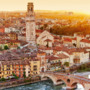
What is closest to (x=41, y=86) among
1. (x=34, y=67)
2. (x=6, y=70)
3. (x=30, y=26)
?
(x=34, y=67)

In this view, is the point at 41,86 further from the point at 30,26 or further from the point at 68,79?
the point at 30,26

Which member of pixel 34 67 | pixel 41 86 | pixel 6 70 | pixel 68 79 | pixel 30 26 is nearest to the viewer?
pixel 68 79

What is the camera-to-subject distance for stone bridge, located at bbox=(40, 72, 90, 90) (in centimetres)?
1407

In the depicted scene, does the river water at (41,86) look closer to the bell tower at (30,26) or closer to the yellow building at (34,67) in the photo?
the yellow building at (34,67)

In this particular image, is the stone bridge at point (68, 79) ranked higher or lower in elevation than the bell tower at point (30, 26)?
lower

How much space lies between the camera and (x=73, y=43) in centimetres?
2862

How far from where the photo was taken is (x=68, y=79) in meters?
15.7

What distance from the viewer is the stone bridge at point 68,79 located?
46.2ft

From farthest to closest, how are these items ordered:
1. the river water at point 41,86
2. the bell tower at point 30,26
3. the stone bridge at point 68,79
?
→ the bell tower at point 30,26
the river water at point 41,86
the stone bridge at point 68,79

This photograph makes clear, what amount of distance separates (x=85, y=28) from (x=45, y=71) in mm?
27230

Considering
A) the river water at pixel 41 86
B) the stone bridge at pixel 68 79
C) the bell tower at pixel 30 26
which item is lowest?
the river water at pixel 41 86

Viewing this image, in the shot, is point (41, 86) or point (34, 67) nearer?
point (41, 86)

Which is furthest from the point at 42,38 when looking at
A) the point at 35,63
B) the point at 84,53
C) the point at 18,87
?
the point at 18,87

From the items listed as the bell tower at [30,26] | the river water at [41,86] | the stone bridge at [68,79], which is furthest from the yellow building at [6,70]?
the bell tower at [30,26]
